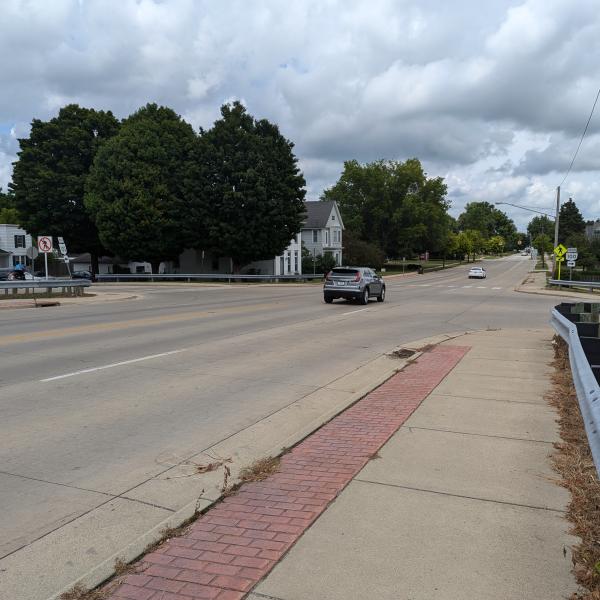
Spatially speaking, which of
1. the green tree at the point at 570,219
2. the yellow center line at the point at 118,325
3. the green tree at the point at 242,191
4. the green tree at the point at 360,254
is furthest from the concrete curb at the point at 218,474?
the green tree at the point at 570,219

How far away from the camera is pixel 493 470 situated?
4.79m

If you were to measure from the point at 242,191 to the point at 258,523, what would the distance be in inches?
1727

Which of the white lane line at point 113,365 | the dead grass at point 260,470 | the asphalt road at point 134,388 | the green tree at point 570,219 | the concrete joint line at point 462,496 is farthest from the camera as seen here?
the green tree at point 570,219

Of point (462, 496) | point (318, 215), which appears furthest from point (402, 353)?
point (318, 215)

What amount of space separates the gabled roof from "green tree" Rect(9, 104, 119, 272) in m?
24.9

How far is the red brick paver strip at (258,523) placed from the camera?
3066 mm

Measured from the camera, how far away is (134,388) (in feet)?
25.9

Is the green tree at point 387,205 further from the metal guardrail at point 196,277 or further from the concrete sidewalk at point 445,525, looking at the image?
the concrete sidewalk at point 445,525

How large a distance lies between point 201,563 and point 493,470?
2.69m

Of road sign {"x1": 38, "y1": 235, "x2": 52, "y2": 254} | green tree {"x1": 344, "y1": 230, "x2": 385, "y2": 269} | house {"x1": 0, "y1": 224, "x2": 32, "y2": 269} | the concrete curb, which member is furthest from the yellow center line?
house {"x1": 0, "y1": 224, "x2": 32, "y2": 269}

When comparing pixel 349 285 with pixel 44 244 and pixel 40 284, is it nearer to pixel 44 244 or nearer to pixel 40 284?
pixel 44 244

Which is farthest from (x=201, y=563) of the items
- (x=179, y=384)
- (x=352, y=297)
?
(x=352, y=297)

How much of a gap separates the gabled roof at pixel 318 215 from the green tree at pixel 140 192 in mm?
21091

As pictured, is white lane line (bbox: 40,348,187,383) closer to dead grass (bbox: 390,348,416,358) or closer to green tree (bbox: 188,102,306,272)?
dead grass (bbox: 390,348,416,358)
